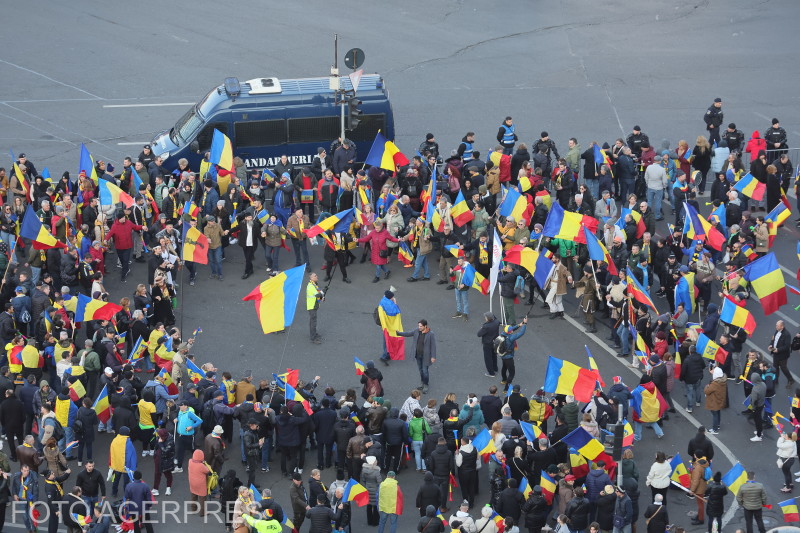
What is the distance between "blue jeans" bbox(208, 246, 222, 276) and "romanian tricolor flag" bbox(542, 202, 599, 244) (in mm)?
7353

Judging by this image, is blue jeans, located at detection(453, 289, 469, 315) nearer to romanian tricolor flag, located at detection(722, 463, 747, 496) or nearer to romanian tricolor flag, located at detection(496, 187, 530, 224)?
romanian tricolor flag, located at detection(496, 187, 530, 224)

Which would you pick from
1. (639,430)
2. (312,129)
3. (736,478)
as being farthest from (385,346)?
(312,129)

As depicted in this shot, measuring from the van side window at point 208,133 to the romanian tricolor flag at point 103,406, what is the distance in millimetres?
10473

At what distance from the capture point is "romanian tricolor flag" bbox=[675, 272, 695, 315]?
3017cm

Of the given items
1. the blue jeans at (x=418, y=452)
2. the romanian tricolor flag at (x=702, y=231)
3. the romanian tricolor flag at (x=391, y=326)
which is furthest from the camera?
the romanian tricolor flag at (x=702, y=231)

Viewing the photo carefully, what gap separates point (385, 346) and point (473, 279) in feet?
8.20

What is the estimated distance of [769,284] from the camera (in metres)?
29.6

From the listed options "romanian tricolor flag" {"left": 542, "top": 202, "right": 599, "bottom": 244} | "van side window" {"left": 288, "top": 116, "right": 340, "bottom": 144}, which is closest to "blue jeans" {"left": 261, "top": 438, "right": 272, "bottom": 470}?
"romanian tricolor flag" {"left": 542, "top": 202, "right": 599, "bottom": 244}

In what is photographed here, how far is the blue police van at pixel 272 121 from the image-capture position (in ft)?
118

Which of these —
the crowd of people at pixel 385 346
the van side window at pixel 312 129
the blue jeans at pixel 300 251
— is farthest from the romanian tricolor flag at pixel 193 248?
the van side window at pixel 312 129

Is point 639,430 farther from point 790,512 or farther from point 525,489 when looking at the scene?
point 790,512

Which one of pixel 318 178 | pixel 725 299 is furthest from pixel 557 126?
pixel 725 299

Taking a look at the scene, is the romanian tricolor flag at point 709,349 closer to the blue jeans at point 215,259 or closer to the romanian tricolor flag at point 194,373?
the romanian tricolor flag at point 194,373

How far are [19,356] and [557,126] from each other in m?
18.4
